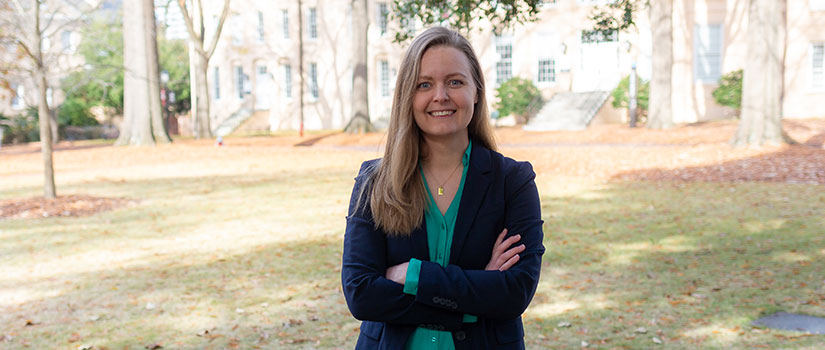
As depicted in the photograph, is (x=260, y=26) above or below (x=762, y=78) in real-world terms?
above

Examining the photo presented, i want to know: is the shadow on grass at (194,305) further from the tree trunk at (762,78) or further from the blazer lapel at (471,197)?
the tree trunk at (762,78)

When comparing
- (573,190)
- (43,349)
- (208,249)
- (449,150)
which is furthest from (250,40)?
(449,150)

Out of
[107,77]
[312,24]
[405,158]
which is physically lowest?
[405,158]

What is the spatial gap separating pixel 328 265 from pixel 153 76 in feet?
71.0

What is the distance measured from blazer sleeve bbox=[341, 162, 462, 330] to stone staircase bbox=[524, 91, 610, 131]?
28.1 meters

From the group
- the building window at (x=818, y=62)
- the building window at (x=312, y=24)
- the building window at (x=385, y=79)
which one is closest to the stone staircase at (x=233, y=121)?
the building window at (x=312, y=24)

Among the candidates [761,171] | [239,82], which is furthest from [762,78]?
[239,82]

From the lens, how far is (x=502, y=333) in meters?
2.39

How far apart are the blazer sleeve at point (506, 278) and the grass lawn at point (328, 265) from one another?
3182mm

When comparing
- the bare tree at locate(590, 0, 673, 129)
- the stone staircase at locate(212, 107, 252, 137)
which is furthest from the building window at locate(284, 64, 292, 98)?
the bare tree at locate(590, 0, 673, 129)

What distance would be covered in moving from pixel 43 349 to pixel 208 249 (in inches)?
149

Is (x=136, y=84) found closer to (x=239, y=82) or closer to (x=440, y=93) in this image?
(x=239, y=82)

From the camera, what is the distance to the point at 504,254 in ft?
7.82

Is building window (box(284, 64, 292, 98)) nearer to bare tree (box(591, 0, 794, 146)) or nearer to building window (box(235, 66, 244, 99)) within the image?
building window (box(235, 66, 244, 99))
